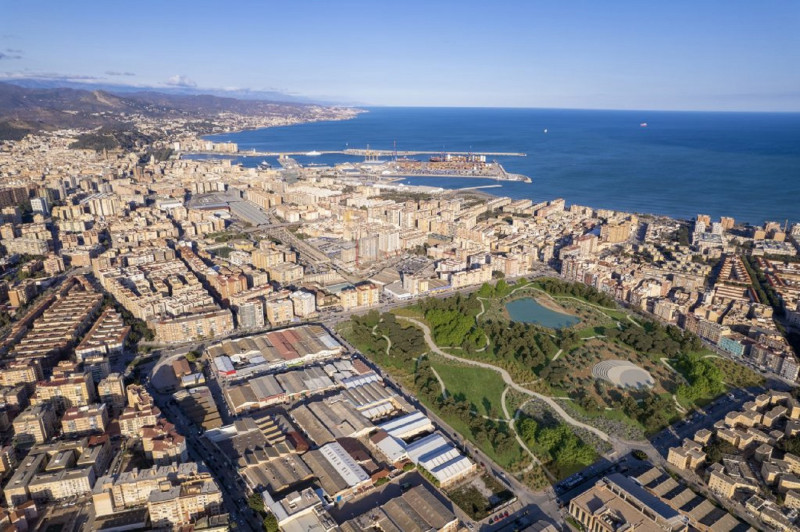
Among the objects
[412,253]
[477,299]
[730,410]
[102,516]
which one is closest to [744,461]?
[730,410]

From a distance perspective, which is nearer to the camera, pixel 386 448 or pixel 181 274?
pixel 386 448

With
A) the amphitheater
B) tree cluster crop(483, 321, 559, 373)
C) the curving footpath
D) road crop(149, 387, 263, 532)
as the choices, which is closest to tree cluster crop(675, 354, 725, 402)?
the amphitheater

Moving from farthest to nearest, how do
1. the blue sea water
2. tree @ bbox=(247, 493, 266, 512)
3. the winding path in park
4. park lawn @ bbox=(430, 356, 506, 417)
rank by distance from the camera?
the blue sea water
park lawn @ bbox=(430, 356, 506, 417)
the winding path in park
tree @ bbox=(247, 493, 266, 512)

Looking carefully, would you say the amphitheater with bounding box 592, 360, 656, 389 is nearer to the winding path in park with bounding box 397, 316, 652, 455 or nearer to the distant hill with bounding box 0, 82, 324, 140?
the winding path in park with bounding box 397, 316, 652, 455

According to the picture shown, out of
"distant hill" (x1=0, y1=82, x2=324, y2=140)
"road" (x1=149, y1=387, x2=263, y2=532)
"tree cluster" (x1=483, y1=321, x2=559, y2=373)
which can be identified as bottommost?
"road" (x1=149, y1=387, x2=263, y2=532)

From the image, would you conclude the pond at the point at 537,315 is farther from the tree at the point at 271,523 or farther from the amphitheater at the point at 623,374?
the tree at the point at 271,523

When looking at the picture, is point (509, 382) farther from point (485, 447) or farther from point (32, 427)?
point (32, 427)

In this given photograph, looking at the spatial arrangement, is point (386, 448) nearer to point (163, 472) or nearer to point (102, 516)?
point (163, 472)

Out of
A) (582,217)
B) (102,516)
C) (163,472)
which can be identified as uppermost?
(582,217)
